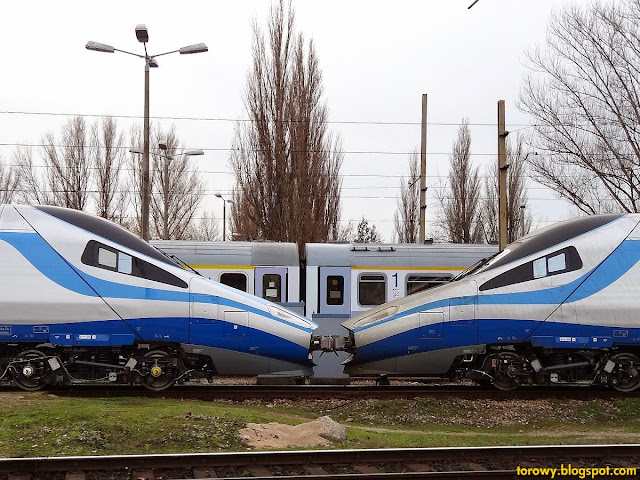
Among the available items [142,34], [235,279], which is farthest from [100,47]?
[235,279]

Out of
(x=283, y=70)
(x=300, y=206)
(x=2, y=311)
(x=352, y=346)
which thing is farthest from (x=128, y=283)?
(x=283, y=70)

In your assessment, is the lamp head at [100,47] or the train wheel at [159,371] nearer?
the train wheel at [159,371]

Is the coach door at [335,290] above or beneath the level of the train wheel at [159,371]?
above

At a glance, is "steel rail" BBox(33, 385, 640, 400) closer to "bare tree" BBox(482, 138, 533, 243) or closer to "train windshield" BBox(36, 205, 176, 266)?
"train windshield" BBox(36, 205, 176, 266)

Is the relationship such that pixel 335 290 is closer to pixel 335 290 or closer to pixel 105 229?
pixel 335 290

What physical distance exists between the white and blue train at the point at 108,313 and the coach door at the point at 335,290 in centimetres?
604

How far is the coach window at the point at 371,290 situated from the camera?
64.4ft

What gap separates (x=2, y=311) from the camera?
12.6 meters

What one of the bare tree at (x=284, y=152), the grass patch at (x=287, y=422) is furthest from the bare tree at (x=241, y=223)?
the grass patch at (x=287, y=422)

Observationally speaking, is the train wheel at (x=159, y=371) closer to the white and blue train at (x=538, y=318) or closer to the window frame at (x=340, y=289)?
the white and blue train at (x=538, y=318)

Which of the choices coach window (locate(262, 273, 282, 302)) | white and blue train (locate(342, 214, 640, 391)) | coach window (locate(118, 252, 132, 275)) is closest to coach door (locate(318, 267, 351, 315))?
coach window (locate(262, 273, 282, 302))

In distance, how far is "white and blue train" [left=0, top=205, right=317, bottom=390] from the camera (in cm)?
1271

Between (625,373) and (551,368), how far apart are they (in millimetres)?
1485

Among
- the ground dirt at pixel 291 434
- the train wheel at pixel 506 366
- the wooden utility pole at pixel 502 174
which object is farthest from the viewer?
the wooden utility pole at pixel 502 174
